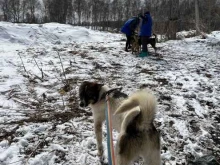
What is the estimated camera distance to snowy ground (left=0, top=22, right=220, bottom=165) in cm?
307

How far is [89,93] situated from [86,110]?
1.50 meters

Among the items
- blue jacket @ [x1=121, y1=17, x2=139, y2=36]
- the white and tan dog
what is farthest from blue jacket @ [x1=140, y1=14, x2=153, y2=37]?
the white and tan dog

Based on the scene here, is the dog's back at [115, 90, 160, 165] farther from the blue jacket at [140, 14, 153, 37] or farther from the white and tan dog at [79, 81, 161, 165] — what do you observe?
the blue jacket at [140, 14, 153, 37]

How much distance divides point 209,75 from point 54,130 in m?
5.21

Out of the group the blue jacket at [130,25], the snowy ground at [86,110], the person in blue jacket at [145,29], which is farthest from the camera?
the blue jacket at [130,25]

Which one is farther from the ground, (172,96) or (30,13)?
(30,13)

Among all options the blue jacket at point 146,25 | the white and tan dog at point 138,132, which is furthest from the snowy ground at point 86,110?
the blue jacket at point 146,25

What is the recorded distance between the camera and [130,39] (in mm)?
10500

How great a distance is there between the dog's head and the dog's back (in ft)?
2.94

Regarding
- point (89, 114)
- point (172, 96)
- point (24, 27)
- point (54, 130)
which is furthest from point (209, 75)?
point (24, 27)

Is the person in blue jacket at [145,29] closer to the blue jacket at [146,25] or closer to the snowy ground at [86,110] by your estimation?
Answer: the blue jacket at [146,25]

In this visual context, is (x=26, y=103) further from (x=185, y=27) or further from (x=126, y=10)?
(x=126, y=10)

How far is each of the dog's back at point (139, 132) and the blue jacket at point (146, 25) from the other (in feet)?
25.1

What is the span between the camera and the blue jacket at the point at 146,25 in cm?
915
